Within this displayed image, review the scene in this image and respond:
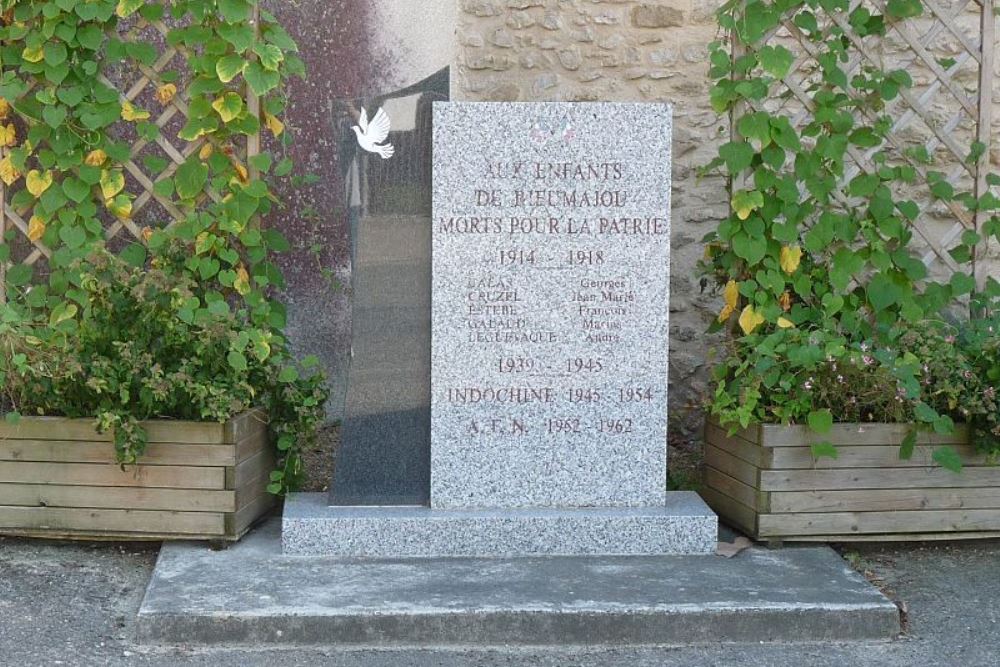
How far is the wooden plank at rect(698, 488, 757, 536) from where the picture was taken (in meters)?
4.03

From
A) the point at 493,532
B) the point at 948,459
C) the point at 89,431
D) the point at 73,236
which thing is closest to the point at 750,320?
the point at 948,459

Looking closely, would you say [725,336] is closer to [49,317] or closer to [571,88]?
[571,88]

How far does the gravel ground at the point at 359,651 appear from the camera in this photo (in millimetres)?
3256

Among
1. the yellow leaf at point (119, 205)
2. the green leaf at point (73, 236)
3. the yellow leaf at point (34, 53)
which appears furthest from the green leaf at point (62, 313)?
the yellow leaf at point (34, 53)

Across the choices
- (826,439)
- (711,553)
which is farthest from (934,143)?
(711,553)

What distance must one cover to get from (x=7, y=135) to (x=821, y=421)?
2775mm

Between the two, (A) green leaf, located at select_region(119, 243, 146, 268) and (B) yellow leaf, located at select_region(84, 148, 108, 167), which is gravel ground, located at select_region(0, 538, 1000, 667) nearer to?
(A) green leaf, located at select_region(119, 243, 146, 268)

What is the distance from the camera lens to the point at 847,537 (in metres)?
4.03

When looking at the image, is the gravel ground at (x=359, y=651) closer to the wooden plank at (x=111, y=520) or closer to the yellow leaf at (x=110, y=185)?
the wooden plank at (x=111, y=520)

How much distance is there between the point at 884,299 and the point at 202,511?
2303 millimetres

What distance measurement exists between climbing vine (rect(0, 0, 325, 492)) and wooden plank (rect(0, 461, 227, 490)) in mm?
184

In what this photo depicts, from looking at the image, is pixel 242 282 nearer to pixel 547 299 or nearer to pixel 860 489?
pixel 547 299

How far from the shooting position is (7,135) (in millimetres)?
4145

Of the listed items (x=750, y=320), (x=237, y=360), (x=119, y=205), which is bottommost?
(x=237, y=360)
